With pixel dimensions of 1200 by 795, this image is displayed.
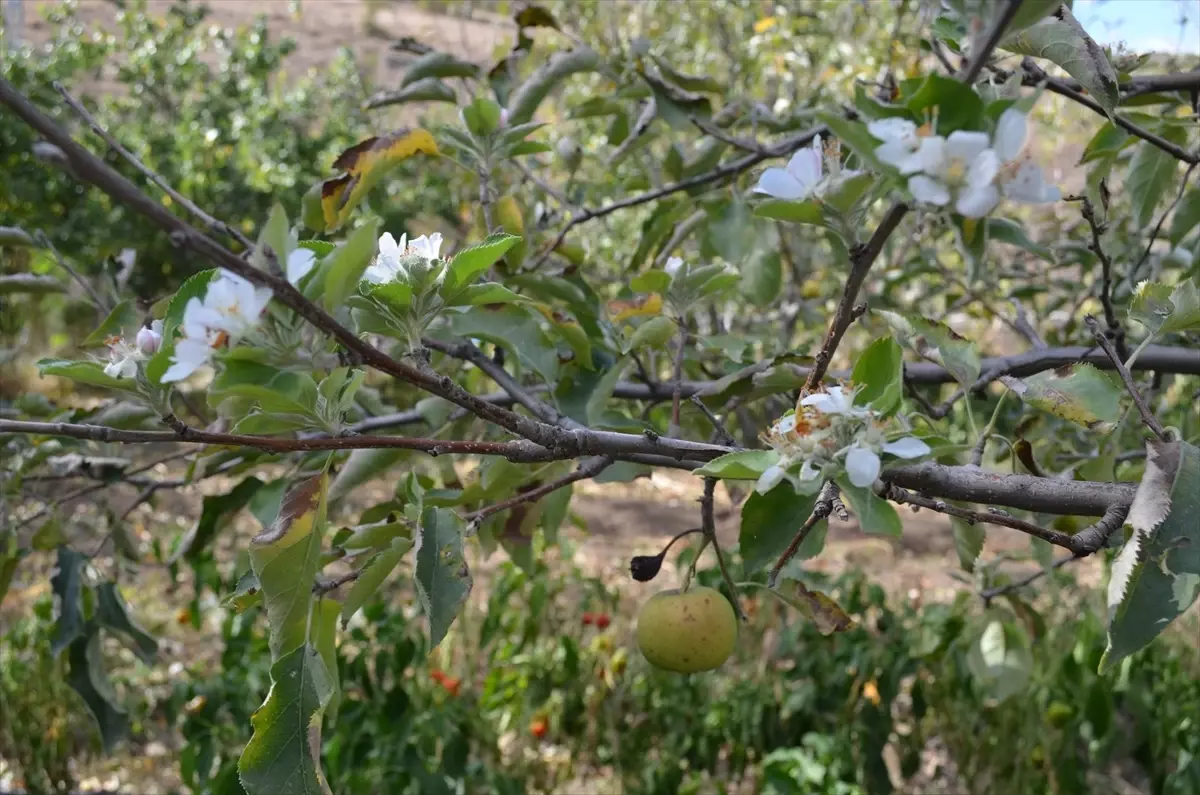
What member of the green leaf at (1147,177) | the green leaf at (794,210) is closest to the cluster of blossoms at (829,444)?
the green leaf at (794,210)

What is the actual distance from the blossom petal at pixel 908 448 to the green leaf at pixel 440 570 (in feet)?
0.97

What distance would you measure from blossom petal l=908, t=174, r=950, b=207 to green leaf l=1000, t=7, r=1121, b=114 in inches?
5.9

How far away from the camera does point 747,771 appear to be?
227cm

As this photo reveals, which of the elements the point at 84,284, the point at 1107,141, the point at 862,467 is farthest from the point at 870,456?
the point at 84,284

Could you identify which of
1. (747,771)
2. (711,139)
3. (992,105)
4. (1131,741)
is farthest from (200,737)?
(1131,741)

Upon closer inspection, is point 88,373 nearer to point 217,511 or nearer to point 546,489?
point 546,489

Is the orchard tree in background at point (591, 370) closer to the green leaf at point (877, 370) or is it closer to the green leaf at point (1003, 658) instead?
the green leaf at point (877, 370)

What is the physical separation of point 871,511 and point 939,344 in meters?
0.25

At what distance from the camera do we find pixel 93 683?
4.08 ft

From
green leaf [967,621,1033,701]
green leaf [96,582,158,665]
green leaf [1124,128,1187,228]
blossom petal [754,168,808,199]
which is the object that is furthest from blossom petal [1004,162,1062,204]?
green leaf [96,582,158,665]

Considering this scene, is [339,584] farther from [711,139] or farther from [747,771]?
[747,771]

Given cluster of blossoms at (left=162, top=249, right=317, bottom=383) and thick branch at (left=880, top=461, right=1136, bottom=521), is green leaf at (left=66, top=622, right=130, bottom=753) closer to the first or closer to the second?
cluster of blossoms at (left=162, top=249, right=317, bottom=383)

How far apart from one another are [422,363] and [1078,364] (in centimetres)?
46

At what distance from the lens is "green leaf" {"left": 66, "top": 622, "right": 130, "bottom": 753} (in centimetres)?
125
